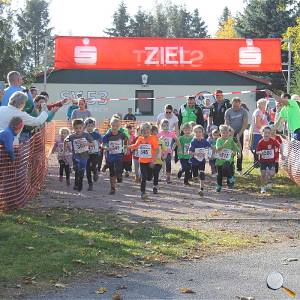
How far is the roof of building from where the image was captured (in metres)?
42.9

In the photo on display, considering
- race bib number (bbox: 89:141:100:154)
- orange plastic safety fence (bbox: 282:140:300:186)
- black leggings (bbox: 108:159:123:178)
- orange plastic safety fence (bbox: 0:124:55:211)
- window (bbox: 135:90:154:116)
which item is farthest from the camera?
window (bbox: 135:90:154:116)

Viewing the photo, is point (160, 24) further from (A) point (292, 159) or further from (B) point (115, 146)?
(B) point (115, 146)

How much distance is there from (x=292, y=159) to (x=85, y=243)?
7.47 meters

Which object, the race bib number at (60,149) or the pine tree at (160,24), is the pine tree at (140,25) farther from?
the race bib number at (60,149)

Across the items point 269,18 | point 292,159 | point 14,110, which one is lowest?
point 292,159

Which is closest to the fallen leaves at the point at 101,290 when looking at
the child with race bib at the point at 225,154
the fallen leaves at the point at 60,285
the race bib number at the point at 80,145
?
the fallen leaves at the point at 60,285

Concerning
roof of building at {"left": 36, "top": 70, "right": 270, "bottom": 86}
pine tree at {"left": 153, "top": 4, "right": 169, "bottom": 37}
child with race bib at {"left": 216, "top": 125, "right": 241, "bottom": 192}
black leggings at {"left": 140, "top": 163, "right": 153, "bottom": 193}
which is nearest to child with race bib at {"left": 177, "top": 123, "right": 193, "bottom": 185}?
child with race bib at {"left": 216, "top": 125, "right": 241, "bottom": 192}

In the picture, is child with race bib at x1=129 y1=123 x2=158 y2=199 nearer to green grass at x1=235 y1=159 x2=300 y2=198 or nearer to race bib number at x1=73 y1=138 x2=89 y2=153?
race bib number at x1=73 y1=138 x2=89 y2=153

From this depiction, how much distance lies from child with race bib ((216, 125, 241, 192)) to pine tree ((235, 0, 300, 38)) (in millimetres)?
37428

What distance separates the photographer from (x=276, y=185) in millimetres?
13922

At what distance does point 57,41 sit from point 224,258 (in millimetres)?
14597

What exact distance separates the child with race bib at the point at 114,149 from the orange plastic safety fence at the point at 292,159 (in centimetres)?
381

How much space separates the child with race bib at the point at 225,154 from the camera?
42.9 feet

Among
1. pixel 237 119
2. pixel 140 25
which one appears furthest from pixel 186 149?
pixel 140 25
